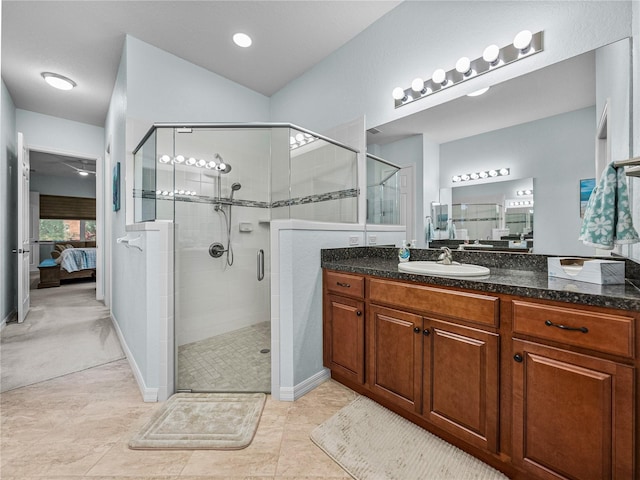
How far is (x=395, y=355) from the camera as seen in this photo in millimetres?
1593

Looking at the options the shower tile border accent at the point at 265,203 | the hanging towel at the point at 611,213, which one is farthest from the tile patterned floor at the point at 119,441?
the hanging towel at the point at 611,213

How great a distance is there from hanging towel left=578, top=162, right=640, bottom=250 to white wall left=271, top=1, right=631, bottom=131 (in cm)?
75

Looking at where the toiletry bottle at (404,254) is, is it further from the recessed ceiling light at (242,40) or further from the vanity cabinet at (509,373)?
the recessed ceiling light at (242,40)

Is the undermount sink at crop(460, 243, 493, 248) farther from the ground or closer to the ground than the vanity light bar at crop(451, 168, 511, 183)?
closer to the ground

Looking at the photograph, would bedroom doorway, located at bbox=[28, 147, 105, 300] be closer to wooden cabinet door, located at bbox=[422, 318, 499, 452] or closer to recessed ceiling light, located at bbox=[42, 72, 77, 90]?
recessed ceiling light, located at bbox=[42, 72, 77, 90]

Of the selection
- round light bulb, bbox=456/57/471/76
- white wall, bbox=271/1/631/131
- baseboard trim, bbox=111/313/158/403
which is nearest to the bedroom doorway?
baseboard trim, bbox=111/313/158/403

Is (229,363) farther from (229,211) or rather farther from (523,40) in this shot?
(523,40)

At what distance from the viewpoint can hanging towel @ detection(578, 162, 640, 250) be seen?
3.61 feet

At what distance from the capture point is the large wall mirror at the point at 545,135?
1368 millimetres

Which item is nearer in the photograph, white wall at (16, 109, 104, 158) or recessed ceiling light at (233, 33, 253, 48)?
recessed ceiling light at (233, 33, 253, 48)

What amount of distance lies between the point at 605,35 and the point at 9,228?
5.95 metres

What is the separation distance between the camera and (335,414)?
1.69 m

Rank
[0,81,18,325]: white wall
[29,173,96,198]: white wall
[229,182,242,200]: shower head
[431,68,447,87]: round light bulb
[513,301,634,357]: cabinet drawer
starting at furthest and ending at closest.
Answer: [29,173,96,198]: white wall → [0,81,18,325]: white wall → [229,182,242,200]: shower head → [431,68,447,87]: round light bulb → [513,301,634,357]: cabinet drawer

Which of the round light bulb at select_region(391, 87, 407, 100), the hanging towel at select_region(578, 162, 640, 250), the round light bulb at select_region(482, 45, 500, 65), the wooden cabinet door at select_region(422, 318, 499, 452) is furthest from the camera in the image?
the round light bulb at select_region(391, 87, 407, 100)
